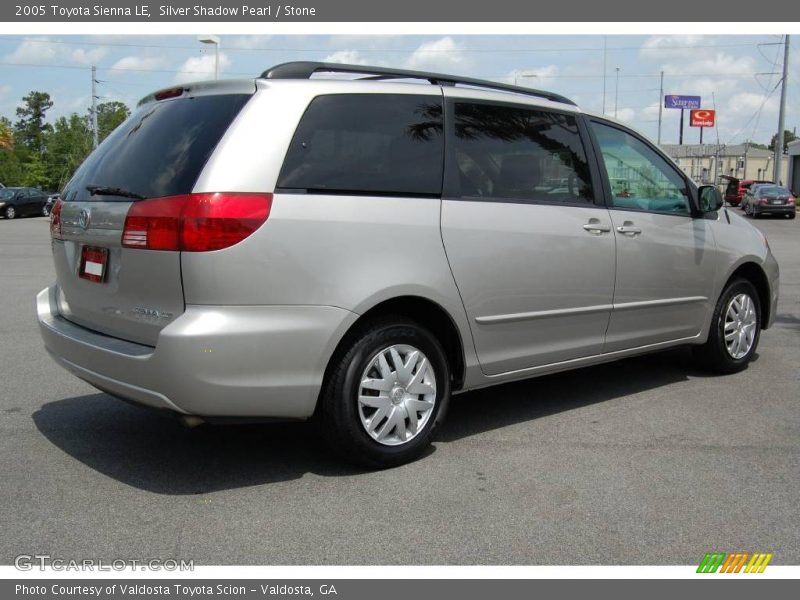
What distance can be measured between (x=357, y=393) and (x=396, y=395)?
247mm

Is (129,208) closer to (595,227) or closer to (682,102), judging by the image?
(595,227)

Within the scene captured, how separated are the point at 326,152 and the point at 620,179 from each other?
7.58 ft

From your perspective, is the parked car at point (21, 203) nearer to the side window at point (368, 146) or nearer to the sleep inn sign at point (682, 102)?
the side window at point (368, 146)

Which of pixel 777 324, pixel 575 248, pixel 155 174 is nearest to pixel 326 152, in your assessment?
pixel 155 174

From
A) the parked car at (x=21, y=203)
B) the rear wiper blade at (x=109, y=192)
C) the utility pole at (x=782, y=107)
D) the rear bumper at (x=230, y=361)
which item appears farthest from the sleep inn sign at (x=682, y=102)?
the rear bumper at (x=230, y=361)

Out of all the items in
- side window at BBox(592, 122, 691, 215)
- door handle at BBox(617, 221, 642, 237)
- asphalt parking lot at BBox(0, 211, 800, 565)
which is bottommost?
asphalt parking lot at BBox(0, 211, 800, 565)

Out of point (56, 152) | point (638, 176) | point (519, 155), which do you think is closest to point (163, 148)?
point (519, 155)

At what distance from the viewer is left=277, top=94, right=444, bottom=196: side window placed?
3768 millimetres

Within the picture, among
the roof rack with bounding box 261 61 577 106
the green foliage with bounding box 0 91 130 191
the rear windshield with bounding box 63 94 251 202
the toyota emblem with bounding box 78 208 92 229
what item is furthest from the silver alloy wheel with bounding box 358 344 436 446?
the green foliage with bounding box 0 91 130 191

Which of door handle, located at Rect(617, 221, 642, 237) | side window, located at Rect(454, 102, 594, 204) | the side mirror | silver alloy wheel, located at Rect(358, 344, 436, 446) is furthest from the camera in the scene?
the side mirror

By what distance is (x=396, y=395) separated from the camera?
4082 mm

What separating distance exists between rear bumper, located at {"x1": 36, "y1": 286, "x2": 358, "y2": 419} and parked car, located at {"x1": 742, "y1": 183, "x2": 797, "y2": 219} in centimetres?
3689

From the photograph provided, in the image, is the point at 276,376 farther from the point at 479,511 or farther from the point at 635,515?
the point at 635,515

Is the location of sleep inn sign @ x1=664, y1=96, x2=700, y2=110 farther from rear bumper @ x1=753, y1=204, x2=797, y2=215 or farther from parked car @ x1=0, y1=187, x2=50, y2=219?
parked car @ x1=0, y1=187, x2=50, y2=219
